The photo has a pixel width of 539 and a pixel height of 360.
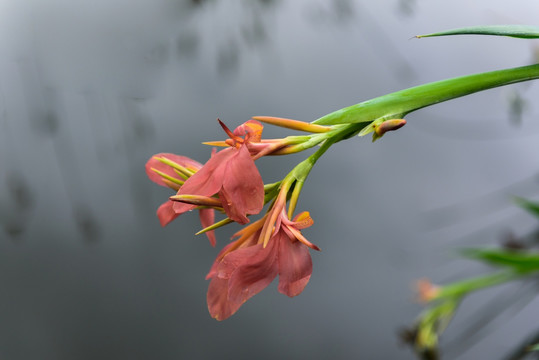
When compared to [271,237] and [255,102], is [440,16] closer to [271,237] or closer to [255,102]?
[255,102]

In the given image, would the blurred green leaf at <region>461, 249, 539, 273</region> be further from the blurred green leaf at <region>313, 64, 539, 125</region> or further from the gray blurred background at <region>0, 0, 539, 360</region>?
the gray blurred background at <region>0, 0, 539, 360</region>

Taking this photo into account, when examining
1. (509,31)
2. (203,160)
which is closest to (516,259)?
(509,31)

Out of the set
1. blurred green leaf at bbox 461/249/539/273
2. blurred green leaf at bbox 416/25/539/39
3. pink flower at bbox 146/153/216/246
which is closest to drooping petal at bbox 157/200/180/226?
pink flower at bbox 146/153/216/246

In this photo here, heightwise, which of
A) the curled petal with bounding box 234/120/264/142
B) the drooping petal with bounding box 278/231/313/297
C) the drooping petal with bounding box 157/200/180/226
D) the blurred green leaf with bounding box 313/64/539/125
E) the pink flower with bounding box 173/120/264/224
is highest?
the curled petal with bounding box 234/120/264/142

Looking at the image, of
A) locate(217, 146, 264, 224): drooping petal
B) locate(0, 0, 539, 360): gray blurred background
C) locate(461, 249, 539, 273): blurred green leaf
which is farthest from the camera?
locate(0, 0, 539, 360): gray blurred background

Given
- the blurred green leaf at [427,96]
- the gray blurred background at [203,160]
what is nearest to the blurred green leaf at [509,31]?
the blurred green leaf at [427,96]

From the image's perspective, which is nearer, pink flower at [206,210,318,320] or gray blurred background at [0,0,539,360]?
pink flower at [206,210,318,320]

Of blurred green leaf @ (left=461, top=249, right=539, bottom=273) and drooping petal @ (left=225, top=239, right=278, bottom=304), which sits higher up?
drooping petal @ (left=225, top=239, right=278, bottom=304)
